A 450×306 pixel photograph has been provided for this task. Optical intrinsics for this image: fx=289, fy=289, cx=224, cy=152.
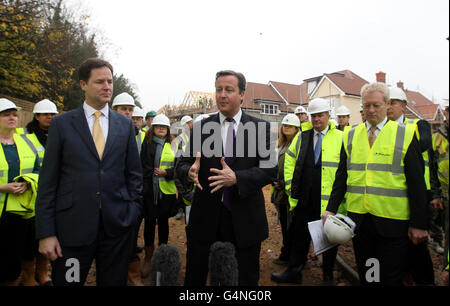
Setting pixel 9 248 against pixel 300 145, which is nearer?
pixel 9 248

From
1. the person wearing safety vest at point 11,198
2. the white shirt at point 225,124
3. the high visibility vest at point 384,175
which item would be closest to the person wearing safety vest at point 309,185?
the high visibility vest at point 384,175

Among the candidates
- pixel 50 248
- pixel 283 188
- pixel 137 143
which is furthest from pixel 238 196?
pixel 283 188

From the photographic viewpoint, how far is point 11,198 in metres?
3.46

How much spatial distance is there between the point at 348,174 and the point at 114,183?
2322 mm

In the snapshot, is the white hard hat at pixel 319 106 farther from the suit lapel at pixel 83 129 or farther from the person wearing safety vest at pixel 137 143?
the suit lapel at pixel 83 129

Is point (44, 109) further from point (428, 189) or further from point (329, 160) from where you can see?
point (428, 189)

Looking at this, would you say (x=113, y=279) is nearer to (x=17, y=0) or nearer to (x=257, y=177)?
(x=257, y=177)

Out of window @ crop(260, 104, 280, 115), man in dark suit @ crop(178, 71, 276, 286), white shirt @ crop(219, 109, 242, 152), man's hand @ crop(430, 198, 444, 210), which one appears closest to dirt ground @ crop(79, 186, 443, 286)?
man's hand @ crop(430, 198, 444, 210)

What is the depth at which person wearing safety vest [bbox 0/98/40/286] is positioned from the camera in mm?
3441

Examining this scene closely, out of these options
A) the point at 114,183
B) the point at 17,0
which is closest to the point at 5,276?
the point at 114,183

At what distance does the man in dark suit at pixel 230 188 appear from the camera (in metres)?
2.46

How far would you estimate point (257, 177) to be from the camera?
241 cm

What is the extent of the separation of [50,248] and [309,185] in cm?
330

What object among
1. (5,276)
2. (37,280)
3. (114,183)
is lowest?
(37,280)
